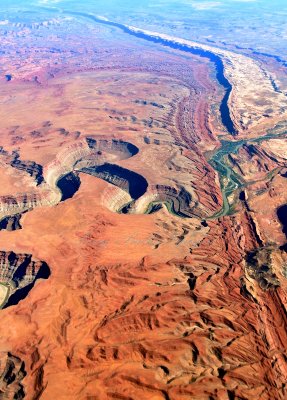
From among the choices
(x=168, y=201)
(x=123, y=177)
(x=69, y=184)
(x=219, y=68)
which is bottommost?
(x=69, y=184)

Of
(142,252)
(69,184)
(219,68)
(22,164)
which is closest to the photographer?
(142,252)

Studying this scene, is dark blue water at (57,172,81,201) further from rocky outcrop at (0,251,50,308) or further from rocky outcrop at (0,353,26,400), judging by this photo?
rocky outcrop at (0,353,26,400)

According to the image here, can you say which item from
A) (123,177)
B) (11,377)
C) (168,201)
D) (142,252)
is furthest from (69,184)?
(11,377)

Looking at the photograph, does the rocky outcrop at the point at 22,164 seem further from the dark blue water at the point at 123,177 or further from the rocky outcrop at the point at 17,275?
the rocky outcrop at the point at 17,275

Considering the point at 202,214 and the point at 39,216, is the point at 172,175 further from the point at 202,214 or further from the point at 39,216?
the point at 39,216

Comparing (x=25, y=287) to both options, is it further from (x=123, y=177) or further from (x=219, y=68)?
(x=219, y=68)

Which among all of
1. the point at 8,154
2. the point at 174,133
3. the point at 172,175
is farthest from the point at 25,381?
the point at 174,133
